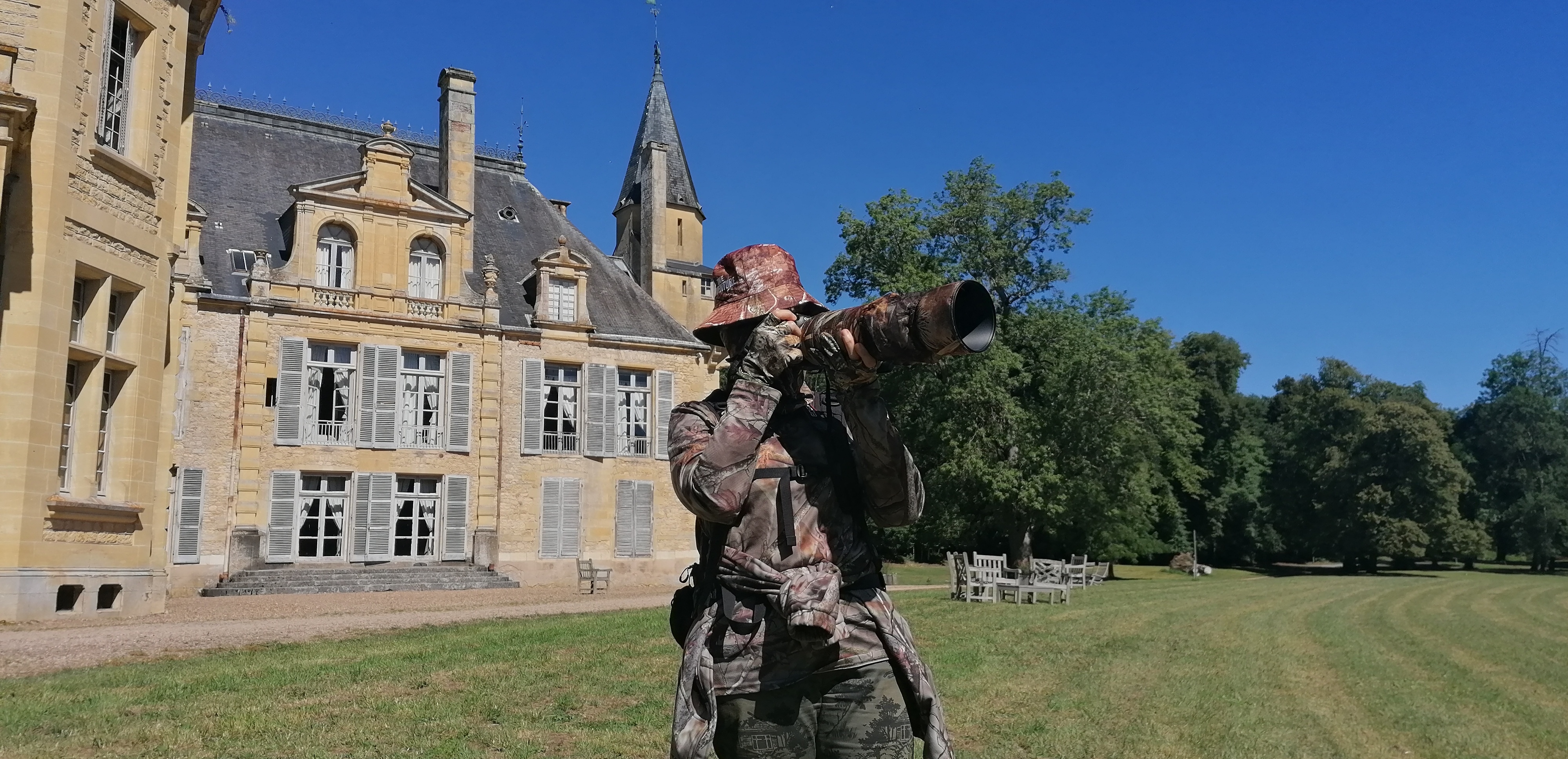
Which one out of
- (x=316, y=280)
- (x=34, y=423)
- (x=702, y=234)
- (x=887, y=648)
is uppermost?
(x=702, y=234)

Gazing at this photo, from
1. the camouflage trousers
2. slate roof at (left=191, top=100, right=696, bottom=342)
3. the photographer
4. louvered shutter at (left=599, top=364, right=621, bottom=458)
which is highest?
slate roof at (left=191, top=100, right=696, bottom=342)

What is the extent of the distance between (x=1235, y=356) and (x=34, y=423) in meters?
48.6

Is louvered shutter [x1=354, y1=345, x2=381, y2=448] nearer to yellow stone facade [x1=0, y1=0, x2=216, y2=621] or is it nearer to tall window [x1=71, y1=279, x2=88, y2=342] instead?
yellow stone facade [x1=0, y1=0, x2=216, y2=621]

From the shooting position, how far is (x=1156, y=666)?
10.5 metres

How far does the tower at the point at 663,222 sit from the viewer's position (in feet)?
107

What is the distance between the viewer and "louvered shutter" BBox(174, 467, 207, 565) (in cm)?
2247

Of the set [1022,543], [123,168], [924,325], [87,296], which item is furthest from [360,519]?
[924,325]

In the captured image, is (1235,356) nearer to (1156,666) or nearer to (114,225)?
(1156,666)

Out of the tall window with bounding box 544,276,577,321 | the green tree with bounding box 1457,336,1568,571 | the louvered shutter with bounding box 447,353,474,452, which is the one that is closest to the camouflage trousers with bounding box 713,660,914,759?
the louvered shutter with bounding box 447,353,474,452

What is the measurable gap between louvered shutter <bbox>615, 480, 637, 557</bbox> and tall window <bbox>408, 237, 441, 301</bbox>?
661cm

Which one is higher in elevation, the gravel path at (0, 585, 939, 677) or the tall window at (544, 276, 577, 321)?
the tall window at (544, 276, 577, 321)

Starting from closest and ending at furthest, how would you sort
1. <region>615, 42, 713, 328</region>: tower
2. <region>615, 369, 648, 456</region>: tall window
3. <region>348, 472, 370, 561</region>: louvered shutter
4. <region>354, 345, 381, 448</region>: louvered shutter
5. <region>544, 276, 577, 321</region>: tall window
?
<region>348, 472, 370, 561</region>: louvered shutter, <region>354, 345, 381, 448</region>: louvered shutter, <region>615, 369, 648, 456</region>: tall window, <region>544, 276, 577, 321</region>: tall window, <region>615, 42, 713, 328</region>: tower

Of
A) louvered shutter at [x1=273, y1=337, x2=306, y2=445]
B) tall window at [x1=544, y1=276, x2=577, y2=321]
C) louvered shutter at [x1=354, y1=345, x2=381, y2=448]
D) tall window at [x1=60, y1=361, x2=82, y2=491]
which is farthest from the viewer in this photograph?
tall window at [x1=544, y1=276, x2=577, y2=321]

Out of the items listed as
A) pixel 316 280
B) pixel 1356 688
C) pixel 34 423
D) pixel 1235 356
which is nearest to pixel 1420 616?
pixel 1356 688
